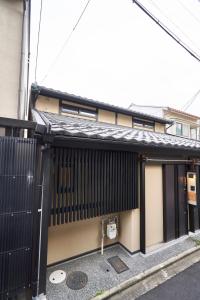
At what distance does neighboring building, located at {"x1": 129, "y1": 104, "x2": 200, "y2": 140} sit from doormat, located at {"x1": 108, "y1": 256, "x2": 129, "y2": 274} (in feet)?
40.7

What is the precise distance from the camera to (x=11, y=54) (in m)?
4.09

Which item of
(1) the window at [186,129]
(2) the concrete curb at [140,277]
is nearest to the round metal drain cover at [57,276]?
(2) the concrete curb at [140,277]

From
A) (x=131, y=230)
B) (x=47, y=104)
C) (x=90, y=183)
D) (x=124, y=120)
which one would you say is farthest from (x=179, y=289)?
(x=124, y=120)

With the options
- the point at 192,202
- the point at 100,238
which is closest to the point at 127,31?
the point at 192,202

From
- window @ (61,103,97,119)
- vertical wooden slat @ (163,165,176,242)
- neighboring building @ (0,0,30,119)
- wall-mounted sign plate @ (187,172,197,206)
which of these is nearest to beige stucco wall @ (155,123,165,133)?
window @ (61,103,97,119)

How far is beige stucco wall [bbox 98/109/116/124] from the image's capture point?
321 inches

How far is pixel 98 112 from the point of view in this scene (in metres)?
8.09

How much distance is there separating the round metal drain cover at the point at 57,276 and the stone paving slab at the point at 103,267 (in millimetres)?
88

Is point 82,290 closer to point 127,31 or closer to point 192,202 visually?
point 192,202

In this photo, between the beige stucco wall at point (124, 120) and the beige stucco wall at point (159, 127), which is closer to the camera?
the beige stucco wall at point (124, 120)

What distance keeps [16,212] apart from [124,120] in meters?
7.51

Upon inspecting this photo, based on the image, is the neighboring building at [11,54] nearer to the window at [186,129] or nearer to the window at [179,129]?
the window at [179,129]

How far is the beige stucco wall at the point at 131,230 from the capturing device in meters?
4.46

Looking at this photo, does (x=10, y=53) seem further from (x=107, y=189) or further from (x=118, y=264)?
(x=118, y=264)
